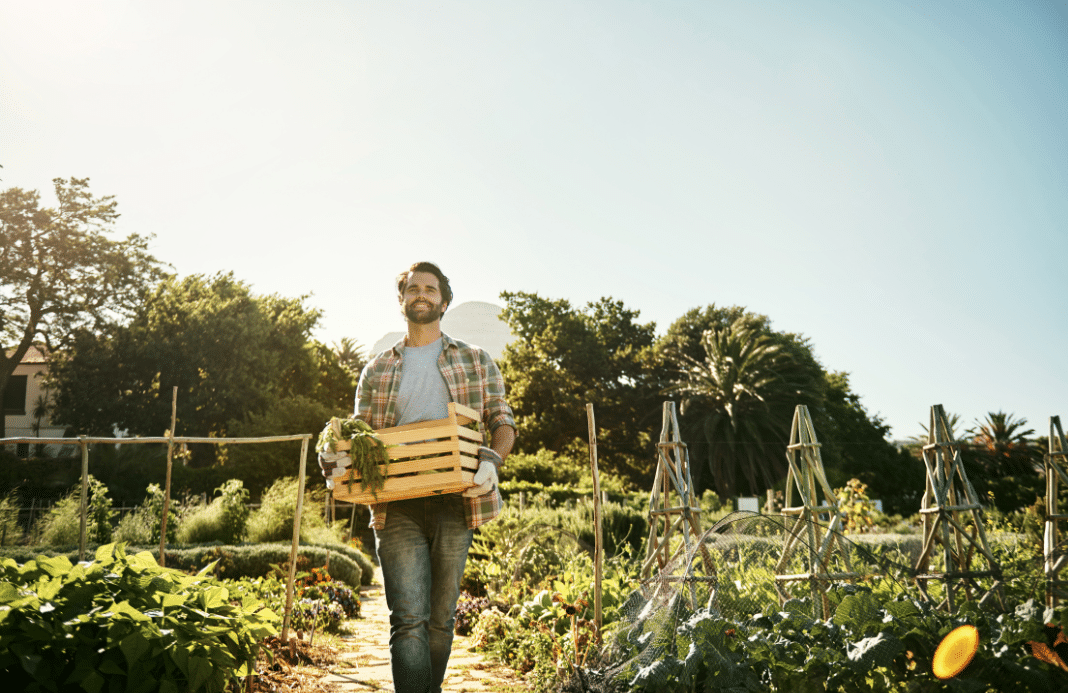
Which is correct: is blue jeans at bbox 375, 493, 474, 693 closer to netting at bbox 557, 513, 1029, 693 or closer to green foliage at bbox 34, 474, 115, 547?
netting at bbox 557, 513, 1029, 693

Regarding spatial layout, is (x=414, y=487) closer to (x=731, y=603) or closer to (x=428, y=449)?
(x=428, y=449)

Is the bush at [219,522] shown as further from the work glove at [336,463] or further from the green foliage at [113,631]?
the green foliage at [113,631]

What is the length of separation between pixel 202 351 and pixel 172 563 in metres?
16.9

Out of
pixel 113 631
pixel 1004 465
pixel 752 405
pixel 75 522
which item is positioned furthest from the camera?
pixel 752 405

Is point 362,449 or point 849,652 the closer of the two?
point 849,652

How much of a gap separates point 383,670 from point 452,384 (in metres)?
2.85

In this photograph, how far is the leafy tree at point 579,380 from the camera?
89.9ft

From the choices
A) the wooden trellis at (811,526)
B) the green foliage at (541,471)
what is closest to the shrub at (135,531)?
the wooden trellis at (811,526)

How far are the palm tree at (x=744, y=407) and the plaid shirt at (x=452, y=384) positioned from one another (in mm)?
23330

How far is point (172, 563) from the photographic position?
8148mm

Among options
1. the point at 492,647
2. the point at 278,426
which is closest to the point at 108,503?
the point at 492,647

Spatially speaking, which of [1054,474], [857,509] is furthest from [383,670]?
[857,509]

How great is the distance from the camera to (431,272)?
10.8 feet

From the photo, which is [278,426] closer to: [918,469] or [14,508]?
[14,508]
